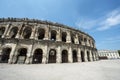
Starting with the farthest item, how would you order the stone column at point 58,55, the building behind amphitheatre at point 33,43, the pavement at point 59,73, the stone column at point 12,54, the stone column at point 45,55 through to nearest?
the stone column at point 58,55
the building behind amphitheatre at point 33,43
the stone column at point 45,55
the stone column at point 12,54
the pavement at point 59,73

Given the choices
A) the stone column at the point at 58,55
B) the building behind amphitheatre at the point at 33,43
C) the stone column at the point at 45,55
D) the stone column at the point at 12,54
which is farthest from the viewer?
the stone column at the point at 58,55

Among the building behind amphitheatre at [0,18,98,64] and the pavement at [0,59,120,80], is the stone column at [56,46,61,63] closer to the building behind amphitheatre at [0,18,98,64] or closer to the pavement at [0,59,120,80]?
the building behind amphitheatre at [0,18,98,64]

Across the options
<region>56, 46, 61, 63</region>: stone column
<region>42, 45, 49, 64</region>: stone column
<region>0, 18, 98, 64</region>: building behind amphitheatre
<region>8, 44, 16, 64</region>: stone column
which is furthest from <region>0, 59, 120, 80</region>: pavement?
<region>56, 46, 61, 63</region>: stone column

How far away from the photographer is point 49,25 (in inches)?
736

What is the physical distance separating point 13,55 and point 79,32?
16635 millimetres

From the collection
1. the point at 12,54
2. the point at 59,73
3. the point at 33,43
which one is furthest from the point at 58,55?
the point at 59,73

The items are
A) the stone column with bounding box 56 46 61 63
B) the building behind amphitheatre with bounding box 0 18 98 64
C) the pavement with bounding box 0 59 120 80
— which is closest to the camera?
the pavement with bounding box 0 59 120 80

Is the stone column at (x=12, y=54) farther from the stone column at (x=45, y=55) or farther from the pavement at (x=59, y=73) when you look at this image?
the pavement at (x=59, y=73)

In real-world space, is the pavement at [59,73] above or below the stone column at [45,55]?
below

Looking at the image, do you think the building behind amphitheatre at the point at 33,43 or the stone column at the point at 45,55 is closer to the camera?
the stone column at the point at 45,55

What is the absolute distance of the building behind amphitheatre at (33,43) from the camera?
48.8 ft

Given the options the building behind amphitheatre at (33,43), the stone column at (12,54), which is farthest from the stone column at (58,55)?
the stone column at (12,54)

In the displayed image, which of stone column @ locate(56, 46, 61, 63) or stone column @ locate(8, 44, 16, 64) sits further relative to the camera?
stone column @ locate(56, 46, 61, 63)

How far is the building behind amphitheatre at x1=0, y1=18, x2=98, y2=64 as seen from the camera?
14.9 metres
